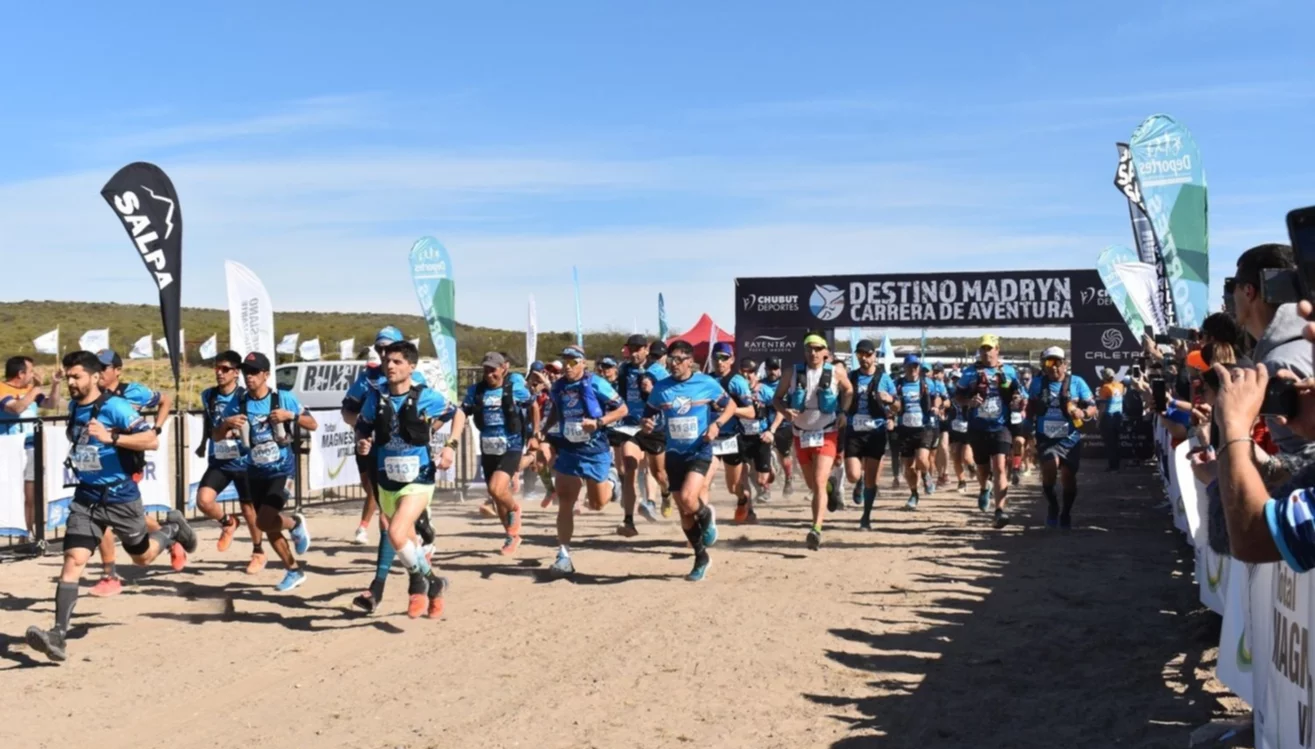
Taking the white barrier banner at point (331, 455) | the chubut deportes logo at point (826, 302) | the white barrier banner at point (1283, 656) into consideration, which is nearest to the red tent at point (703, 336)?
the chubut deportes logo at point (826, 302)

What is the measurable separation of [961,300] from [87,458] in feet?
66.9

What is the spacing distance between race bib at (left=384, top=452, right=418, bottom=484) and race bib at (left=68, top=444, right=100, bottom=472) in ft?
6.15

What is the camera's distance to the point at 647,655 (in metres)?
7.59

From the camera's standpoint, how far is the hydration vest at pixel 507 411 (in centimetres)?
1185

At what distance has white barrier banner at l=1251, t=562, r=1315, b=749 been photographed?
3986 millimetres

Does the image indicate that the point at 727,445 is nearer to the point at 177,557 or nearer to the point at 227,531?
the point at 227,531

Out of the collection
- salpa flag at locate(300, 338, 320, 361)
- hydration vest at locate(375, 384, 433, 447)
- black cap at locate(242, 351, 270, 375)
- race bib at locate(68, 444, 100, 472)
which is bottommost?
race bib at locate(68, 444, 100, 472)

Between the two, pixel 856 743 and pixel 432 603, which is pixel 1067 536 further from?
pixel 856 743

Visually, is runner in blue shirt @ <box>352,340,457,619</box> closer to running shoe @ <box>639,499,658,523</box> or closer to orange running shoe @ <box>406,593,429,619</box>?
orange running shoe @ <box>406,593,429,619</box>

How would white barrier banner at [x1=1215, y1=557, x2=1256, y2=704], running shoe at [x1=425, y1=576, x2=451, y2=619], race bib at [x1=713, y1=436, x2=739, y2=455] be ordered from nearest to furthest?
1. white barrier banner at [x1=1215, y1=557, x2=1256, y2=704]
2. running shoe at [x1=425, y1=576, x2=451, y2=619]
3. race bib at [x1=713, y1=436, x2=739, y2=455]

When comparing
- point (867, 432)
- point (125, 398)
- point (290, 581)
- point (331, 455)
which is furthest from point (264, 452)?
point (331, 455)

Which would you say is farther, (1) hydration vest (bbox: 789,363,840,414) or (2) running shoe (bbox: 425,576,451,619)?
(1) hydration vest (bbox: 789,363,840,414)

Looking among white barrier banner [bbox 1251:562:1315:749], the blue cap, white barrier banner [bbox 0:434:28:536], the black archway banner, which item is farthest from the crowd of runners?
the black archway banner

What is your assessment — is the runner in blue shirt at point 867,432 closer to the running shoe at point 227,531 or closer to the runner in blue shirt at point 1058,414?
the runner in blue shirt at point 1058,414
